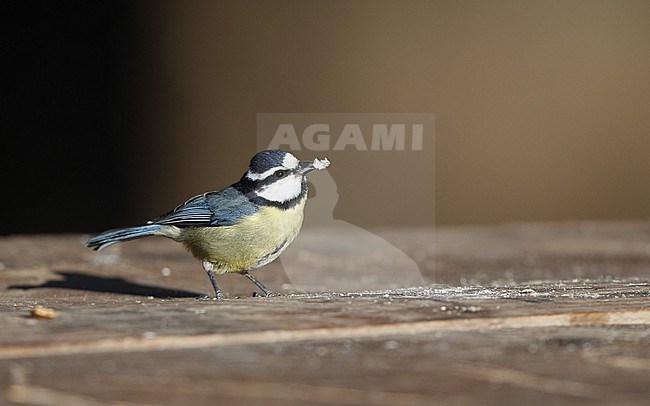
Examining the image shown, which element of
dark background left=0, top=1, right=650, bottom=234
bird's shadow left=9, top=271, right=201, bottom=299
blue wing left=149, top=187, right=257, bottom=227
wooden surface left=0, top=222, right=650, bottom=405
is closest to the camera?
wooden surface left=0, top=222, right=650, bottom=405

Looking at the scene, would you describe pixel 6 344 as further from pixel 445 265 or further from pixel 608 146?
pixel 608 146

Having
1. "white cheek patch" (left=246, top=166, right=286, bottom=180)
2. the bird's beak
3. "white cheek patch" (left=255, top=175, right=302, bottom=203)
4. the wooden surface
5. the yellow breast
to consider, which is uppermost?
the bird's beak

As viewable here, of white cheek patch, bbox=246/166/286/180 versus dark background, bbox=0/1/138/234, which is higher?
dark background, bbox=0/1/138/234

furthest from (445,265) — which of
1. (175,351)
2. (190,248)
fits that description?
(175,351)

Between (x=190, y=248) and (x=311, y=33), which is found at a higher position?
(x=311, y=33)

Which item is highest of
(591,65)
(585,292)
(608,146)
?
(591,65)

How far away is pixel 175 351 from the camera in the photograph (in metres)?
1.42

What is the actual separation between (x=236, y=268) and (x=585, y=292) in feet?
6.13

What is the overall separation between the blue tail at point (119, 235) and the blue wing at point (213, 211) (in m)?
0.04

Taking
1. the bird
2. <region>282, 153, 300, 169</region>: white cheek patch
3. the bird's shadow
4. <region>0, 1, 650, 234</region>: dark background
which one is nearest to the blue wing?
the bird

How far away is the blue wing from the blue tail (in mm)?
35

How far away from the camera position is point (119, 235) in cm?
385

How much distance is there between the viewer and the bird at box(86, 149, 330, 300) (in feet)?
12.2

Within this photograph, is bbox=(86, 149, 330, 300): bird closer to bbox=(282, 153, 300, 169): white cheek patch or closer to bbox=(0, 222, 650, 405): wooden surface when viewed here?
bbox=(282, 153, 300, 169): white cheek patch
